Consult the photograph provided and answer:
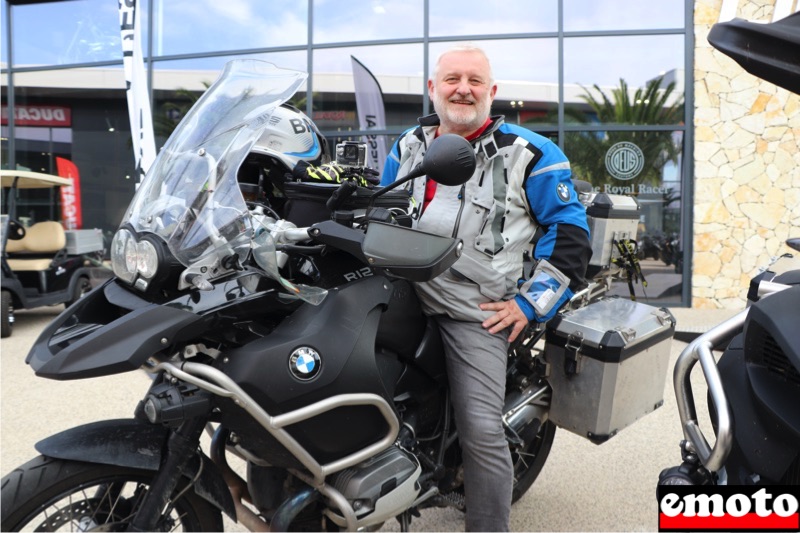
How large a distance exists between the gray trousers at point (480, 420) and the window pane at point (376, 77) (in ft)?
24.6

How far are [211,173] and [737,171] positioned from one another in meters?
8.38

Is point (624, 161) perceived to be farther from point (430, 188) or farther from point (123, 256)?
point (123, 256)

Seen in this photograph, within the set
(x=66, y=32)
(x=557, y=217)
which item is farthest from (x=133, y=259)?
(x=66, y=32)

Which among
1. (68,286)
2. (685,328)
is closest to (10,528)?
(685,328)

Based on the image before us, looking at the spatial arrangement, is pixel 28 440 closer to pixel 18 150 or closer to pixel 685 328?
pixel 685 328

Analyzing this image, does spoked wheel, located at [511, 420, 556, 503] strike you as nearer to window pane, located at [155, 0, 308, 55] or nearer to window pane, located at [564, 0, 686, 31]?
window pane, located at [564, 0, 686, 31]

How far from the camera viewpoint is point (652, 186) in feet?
29.3

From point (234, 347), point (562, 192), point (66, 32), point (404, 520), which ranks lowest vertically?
point (404, 520)

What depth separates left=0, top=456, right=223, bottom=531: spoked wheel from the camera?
64.1 inches

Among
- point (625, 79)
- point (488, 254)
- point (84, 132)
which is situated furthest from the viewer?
point (84, 132)

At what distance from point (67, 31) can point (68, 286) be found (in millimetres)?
5634

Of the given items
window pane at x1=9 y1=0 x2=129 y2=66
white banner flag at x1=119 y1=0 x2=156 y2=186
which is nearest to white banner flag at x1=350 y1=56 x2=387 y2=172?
white banner flag at x1=119 y1=0 x2=156 y2=186

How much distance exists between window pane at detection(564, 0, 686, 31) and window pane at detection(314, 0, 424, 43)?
212 cm

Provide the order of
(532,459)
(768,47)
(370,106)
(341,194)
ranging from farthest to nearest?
1. (370,106)
2. (532,459)
3. (341,194)
4. (768,47)
